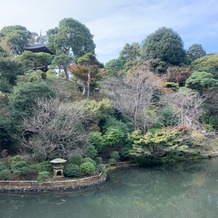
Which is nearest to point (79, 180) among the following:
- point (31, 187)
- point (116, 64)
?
point (31, 187)

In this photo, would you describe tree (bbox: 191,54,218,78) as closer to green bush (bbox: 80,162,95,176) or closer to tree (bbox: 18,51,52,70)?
tree (bbox: 18,51,52,70)

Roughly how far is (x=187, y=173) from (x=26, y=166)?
27.5ft

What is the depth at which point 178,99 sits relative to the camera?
1986 cm

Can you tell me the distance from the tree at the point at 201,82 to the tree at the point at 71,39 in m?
13.1

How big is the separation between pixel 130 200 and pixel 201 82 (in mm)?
16723

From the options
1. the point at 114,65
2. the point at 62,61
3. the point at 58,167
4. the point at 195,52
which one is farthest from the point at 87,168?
the point at 195,52

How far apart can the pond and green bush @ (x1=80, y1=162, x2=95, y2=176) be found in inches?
33.8

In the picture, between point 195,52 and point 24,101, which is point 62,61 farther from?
point 195,52

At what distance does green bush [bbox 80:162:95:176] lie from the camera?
39.8ft

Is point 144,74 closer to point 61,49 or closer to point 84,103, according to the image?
point 84,103

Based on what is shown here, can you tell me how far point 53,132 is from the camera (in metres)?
12.3

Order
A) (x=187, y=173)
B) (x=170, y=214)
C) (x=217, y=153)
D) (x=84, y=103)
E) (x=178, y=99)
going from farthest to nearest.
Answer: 1. (x=178, y=99)
2. (x=217, y=153)
3. (x=84, y=103)
4. (x=187, y=173)
5. (x=170, y=214)

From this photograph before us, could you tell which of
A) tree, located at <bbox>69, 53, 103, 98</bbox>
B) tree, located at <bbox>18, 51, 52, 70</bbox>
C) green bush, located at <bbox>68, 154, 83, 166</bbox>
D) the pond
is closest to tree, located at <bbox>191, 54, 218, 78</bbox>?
tree, located at <bbox>69, 53, 103, 98</bbox>

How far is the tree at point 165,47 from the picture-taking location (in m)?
29.5
